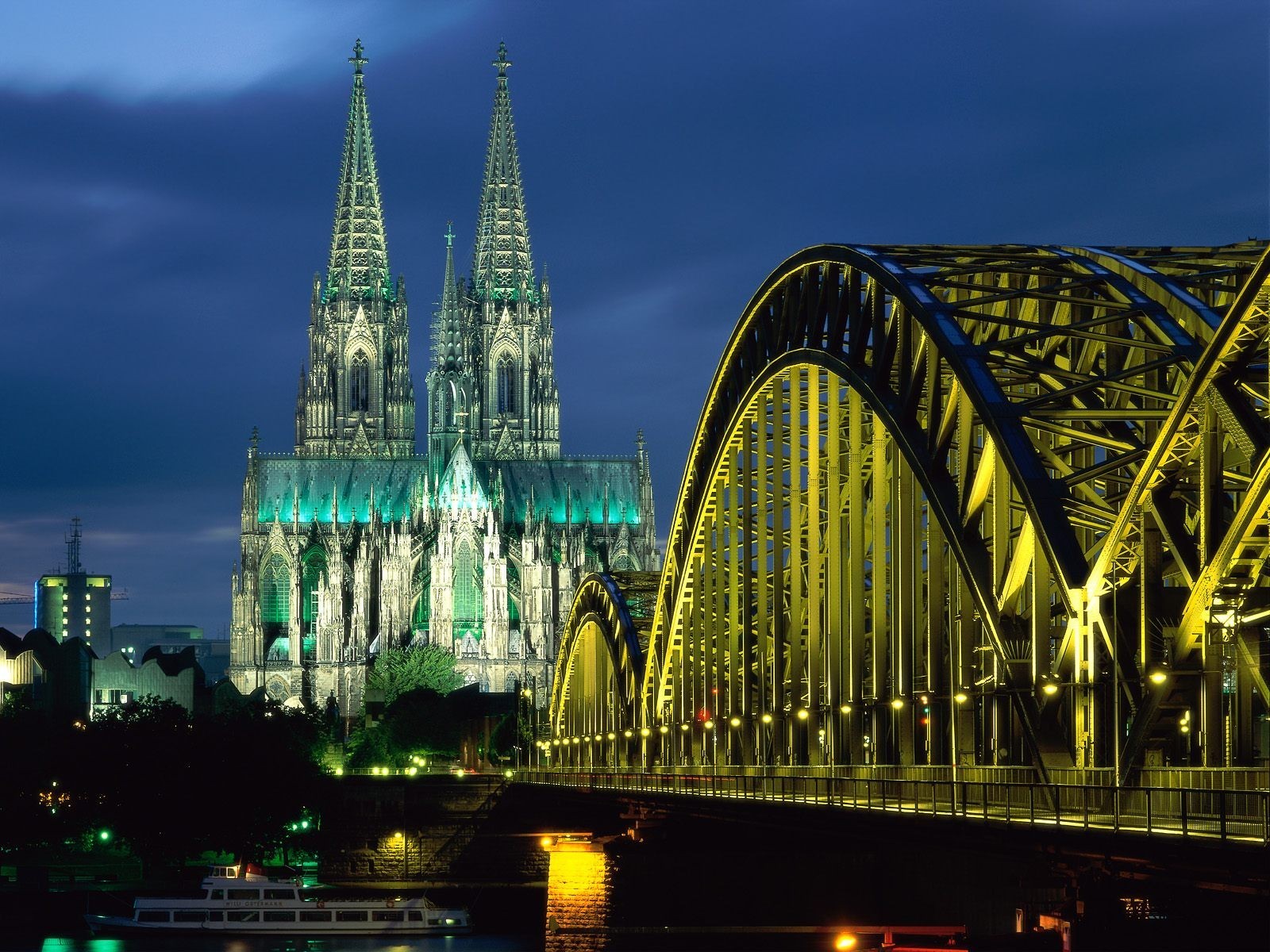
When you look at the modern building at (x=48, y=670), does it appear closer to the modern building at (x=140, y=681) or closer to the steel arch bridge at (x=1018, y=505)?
the modern building at (x=140, y=681)

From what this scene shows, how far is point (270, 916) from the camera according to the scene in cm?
9850

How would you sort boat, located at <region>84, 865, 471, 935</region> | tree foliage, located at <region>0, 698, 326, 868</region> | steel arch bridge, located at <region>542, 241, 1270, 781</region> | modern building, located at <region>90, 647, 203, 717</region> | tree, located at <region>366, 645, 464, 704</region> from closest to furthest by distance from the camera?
1. steel arch bridge, located at <region>542, 241, 1270, 781</region>
2. boat, located at <region>84, 865, 471, 935</region>
3. tree foliage, located at <region>0, 698, 326, 868</region>
4. modern building, located at <region>90, 647, 203, 717</region>
5. tree, located at <region>366, 645, 464, 704</region>

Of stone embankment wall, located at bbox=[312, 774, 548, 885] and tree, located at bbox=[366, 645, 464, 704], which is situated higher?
tree, located at bbox=[366, 645, 464, 704]

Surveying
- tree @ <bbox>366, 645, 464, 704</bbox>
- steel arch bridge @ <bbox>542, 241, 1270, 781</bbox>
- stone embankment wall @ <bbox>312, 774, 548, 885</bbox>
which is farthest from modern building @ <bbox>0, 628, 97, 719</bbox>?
steel arch bridge @ <bbox>542, 241, 1270, 781</bbox>

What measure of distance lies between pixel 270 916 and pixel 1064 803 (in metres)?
68.1

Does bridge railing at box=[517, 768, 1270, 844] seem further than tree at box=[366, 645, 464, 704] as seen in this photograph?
No

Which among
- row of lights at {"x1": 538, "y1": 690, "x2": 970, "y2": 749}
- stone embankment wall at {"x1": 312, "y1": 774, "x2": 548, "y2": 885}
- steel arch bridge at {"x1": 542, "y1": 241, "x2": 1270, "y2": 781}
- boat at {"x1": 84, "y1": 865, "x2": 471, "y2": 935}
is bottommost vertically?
boat at {"x1": 84, "y1": 865, "x2": 471, "y2": 935}

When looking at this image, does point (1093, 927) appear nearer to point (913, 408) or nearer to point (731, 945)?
point (913, 408)

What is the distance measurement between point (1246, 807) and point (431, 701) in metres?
142

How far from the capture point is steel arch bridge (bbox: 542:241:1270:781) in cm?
3347

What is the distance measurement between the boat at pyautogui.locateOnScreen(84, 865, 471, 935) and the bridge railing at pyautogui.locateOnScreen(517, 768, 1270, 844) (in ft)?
148

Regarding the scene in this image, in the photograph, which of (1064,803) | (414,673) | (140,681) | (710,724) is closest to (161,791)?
(710,724)

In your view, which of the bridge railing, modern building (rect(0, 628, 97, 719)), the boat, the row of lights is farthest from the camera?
modern building (rect(0, 628, 97, 719))

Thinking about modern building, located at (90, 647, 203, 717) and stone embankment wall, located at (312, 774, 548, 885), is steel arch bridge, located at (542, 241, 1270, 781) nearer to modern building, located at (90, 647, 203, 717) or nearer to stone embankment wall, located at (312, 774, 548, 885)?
stone embankment wall, located at (312, 774, 548, 885)
